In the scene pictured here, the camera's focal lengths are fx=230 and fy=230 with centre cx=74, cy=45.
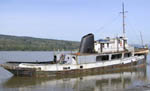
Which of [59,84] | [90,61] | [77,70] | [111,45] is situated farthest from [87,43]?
[59,84]

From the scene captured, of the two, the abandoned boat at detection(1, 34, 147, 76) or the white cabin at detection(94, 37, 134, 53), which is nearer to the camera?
the abandoned boat at detection(1, 34, 147, 76)

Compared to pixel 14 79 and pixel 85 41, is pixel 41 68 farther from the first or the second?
pixel 85 41

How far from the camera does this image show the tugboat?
24.9 m

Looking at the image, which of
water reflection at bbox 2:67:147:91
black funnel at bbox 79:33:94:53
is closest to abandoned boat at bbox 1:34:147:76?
black funnel at bbox 79:33:94:53

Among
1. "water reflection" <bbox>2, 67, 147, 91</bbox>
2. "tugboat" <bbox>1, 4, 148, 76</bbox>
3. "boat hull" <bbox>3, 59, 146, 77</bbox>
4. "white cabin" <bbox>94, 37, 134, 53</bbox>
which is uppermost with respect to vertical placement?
"white cabin" <bbox>94, 37, 134, 53</bbox>

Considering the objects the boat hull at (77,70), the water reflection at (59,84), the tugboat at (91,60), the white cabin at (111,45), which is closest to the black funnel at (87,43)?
the tugboat at (91,60)

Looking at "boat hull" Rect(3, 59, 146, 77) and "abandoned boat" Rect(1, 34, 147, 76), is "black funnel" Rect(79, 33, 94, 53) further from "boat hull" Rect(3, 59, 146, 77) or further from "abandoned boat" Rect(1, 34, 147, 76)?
"boat hull" Rect(3, 59, 146, 77)

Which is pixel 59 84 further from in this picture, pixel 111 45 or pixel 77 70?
pixel 111 45

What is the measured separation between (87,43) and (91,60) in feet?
7.40

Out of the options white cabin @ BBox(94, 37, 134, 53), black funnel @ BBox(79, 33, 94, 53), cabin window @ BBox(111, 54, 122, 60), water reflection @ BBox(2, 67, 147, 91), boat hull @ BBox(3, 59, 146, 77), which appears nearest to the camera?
water reflection @ BBox(2, 67, 147, 91)

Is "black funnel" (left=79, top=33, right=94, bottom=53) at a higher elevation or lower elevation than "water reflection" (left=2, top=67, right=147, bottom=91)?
higher

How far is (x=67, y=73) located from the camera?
87.7ft

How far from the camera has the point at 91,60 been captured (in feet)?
94.2

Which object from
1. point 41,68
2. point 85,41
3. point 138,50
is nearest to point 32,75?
point 41,68
